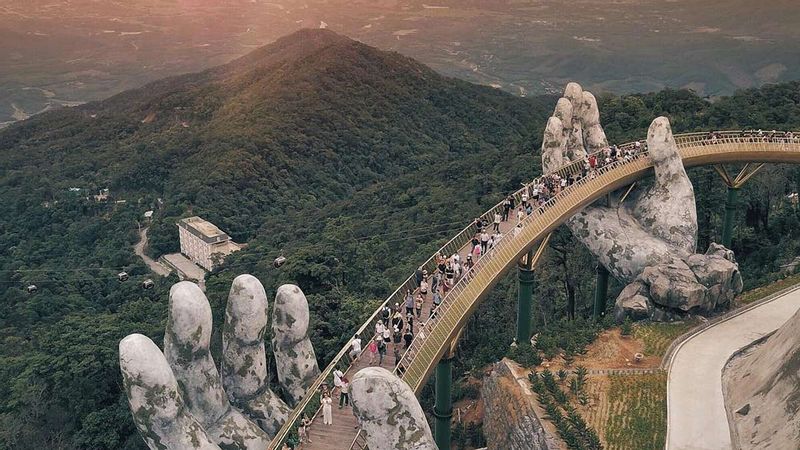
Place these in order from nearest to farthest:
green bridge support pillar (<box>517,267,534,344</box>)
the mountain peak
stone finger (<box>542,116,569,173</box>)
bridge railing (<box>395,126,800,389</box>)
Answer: bridge railing (<box>395,126,800,389</box>) < green bridge support pillar (<box>517,267,534,344</box>) < stone finger (<box>542,116,569,173</box>) < the mountain peak

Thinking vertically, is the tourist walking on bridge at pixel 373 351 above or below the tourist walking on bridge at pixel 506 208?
below

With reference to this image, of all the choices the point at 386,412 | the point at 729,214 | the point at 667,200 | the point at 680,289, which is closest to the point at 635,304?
the point at 680,289

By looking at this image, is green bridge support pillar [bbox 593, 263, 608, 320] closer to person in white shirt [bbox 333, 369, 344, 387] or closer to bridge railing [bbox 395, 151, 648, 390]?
bridge railing [bbox 395, 151, 648, 390]

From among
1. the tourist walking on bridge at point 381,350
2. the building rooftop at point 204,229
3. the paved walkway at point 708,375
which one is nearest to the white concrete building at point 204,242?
the building rooftop at point 204,229

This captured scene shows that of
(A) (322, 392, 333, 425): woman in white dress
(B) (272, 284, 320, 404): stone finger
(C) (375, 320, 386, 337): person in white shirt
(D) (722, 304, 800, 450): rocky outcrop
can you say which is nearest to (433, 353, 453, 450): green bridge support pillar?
(C) (375, 320, 386, 337): person in white shirt

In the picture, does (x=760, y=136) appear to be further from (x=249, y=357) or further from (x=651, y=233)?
(x=249, y=357)

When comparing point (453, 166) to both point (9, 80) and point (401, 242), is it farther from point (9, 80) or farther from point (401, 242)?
point (9, 80)

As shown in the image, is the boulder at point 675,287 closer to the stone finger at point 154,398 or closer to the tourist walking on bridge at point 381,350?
the tourist walking on bridge at point 381,350
